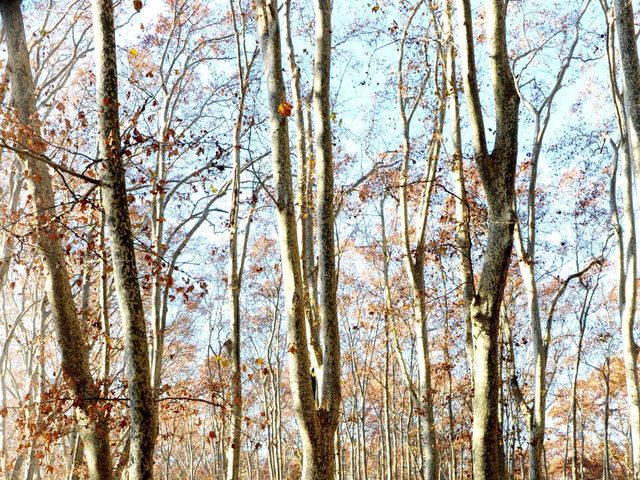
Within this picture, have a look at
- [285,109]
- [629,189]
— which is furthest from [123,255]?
[629,189]

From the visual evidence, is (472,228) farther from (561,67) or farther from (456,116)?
(561,67)

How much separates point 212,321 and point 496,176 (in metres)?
18.0

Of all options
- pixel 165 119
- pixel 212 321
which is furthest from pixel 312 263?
pixel 212 321

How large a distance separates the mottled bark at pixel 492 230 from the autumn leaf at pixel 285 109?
1.50m

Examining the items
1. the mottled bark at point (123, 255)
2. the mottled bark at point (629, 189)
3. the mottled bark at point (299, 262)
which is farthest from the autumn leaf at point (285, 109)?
the mottled bark at point (629, 189)

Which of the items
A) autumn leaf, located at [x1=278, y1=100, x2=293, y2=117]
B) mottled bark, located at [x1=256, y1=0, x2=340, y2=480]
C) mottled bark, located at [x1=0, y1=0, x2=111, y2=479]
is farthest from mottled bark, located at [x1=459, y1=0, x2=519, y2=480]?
mottled bark, located at [x1=0, y1=0, x2=111, y2=479]

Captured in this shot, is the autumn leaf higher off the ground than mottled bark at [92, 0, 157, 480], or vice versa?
the autumn leaf

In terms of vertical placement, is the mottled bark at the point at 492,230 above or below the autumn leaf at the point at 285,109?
below

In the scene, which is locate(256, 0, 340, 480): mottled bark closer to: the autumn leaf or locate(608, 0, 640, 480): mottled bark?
the autumn leaf

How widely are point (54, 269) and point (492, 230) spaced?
12.8 ft

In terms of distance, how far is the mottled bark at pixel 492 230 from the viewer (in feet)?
15.2

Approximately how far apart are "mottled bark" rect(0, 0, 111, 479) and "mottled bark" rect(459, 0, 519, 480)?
10.5 feet

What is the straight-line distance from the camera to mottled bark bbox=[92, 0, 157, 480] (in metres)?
4.15

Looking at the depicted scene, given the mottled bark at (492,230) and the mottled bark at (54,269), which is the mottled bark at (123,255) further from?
the mottled bark at (492,230)
